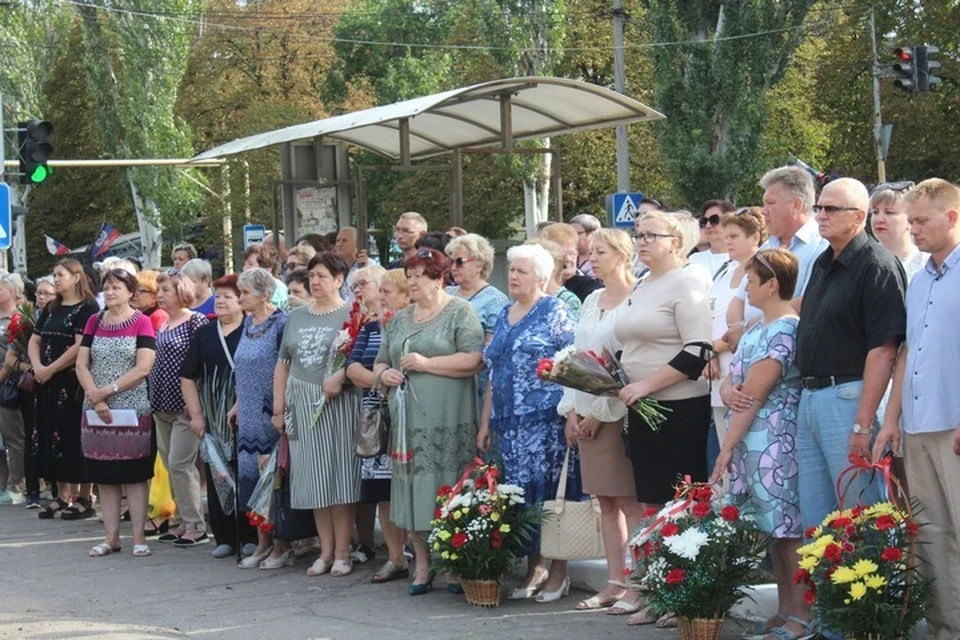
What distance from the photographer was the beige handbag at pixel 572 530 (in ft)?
26.8

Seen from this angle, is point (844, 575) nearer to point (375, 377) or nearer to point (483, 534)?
point (483, 534)

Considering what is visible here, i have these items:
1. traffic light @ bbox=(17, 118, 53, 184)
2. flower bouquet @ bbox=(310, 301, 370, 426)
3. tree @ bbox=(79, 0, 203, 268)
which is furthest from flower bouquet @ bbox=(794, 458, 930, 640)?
tree @ bbox=(79, 0, 203, 268)

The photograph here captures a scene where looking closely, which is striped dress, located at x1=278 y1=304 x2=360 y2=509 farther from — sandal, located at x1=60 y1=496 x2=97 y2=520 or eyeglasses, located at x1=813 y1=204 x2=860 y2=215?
sandal, located at x1=60 y1=496 x2=97 y2=520

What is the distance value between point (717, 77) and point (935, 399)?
23.6m

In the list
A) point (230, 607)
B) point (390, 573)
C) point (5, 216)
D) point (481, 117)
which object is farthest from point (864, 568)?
point (5, 216)

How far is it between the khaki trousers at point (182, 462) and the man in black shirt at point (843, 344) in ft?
18.0

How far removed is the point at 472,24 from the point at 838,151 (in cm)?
1387

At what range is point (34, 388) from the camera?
527 inches

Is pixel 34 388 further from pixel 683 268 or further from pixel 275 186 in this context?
pixel 683 268

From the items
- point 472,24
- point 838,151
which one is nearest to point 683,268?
point 838,151

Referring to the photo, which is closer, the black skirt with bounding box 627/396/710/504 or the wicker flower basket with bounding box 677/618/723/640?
the wicker flower basket with bounding box 677/618/723/640

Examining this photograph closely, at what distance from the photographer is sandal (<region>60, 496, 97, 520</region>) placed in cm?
1308

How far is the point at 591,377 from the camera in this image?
764cm

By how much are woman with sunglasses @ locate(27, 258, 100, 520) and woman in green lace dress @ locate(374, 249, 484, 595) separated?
14.3 ft
